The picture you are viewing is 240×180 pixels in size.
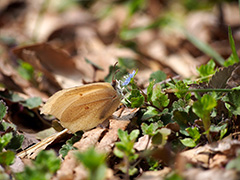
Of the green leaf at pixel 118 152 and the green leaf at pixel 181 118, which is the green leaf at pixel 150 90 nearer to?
the green leaf at pixel 181 118

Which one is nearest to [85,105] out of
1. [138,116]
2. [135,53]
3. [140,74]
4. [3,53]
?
[138,116]

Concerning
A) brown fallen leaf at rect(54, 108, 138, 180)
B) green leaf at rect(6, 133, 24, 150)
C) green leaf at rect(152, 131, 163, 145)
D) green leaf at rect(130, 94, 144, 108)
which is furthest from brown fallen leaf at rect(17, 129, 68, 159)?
green leaf at rect(152, 131, 163, 145)

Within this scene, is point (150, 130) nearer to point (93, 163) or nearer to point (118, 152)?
point (118, 152)

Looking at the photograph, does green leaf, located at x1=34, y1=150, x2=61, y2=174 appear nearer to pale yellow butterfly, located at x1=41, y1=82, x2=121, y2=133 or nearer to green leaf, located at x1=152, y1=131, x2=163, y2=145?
green leaf, located at x1=152, y1=131, x2=163, y2=145

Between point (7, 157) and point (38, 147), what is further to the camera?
point (38, 147)

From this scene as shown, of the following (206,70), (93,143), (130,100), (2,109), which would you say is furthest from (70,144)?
(206,70)

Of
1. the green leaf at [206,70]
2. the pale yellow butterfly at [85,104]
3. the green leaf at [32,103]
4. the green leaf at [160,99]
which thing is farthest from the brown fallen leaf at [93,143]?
the green leaf at [32,103]
